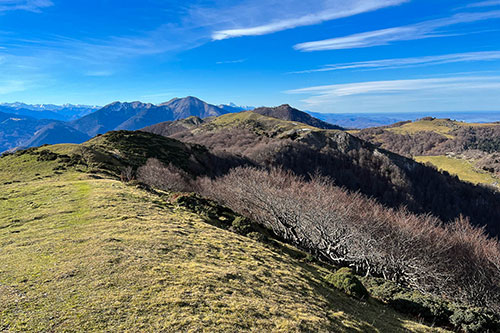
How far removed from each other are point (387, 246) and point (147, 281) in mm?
30124

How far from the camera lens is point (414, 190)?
432 ft

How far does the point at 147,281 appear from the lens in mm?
12836

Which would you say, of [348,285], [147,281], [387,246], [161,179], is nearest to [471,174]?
[387,246]

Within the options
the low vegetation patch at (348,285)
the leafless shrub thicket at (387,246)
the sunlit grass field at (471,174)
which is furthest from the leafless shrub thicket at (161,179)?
the sunlit grass field at (471,174)

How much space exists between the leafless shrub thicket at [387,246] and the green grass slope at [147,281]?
12.3 meters

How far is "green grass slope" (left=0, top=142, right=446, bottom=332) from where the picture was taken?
33.6 feet

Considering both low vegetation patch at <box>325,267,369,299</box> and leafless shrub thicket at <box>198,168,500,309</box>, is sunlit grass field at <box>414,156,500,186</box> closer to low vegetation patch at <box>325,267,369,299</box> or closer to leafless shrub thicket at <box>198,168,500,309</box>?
leafless shrub thicket at <box>198,168,500,309</box>

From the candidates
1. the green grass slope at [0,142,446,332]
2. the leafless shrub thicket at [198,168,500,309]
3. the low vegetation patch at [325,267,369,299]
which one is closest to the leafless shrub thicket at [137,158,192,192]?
the leafless shrub thicket at [198,168,500,309]

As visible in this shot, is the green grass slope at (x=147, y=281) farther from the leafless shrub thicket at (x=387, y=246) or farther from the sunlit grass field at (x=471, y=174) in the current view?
the sunlit grass field at (x=471, y=174)

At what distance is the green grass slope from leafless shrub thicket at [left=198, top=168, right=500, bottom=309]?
485 inches

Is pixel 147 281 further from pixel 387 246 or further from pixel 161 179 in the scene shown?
pixel 161 179

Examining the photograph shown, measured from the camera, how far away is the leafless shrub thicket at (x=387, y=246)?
28.4m

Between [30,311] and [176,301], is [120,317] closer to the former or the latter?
[176,301]

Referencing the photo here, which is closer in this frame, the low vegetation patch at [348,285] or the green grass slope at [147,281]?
the green grass slope at [147,281]
